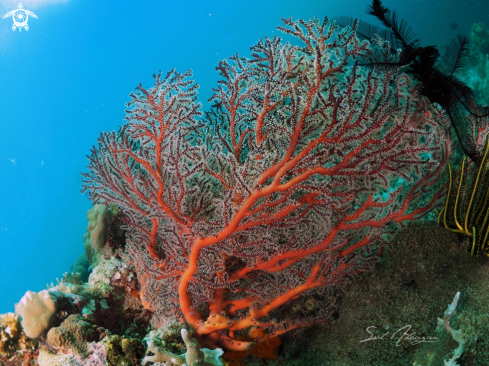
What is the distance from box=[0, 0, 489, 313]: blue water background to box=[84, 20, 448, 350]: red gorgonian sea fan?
3696 cm

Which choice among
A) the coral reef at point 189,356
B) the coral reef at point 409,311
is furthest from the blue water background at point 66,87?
the coral reef at point 409,311

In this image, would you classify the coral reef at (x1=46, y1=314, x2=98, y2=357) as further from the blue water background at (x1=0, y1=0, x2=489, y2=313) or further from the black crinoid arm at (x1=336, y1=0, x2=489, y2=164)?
the blue water background at (x1=0, y1=0, x2=489, y2=313)

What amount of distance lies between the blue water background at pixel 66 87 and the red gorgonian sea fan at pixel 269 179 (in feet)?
121

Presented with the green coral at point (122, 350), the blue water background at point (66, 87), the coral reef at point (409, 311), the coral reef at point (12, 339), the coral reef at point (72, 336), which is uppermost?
the blue water background at point (66, 87)

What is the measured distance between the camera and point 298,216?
2654 millimetres

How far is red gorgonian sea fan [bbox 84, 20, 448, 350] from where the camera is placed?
7.41 ft

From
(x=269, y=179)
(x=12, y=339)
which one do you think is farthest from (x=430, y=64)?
(x=12, y=339)

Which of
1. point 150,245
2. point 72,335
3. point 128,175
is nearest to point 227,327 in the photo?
point 150,245

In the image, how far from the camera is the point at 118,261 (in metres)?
4.72

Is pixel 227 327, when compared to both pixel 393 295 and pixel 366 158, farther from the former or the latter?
pixel 366 158

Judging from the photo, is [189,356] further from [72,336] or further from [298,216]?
[298,216]

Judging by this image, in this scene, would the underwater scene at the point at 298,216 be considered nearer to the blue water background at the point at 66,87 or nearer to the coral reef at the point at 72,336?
the coral reef at the point at 72,336

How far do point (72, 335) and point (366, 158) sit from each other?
3490 millimetres

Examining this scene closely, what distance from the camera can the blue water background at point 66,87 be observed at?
40.2m
